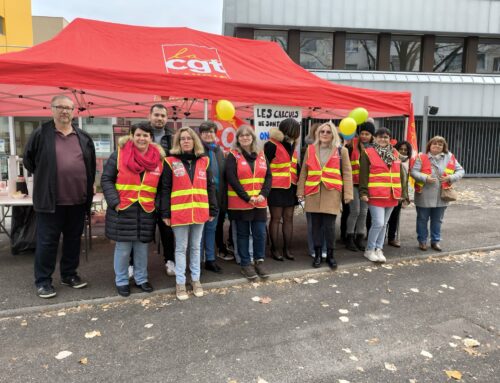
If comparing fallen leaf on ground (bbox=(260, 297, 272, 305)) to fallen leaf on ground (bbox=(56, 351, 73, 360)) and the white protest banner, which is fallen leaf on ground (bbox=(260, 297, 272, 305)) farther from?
the white protest banner

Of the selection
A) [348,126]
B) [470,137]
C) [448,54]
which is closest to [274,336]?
[348,126]

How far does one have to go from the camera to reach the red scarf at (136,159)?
375 cm

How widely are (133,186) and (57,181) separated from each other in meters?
0.76

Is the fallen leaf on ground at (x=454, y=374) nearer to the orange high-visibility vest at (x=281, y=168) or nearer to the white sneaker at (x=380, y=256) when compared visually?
the white sneaker at (x=380, y=256)

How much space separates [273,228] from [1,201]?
3592 millimetres

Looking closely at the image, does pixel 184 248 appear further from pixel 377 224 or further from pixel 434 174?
pixel 434 174

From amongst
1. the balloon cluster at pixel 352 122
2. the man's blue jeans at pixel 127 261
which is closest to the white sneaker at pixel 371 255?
the balloon cluster at pixel 352 122

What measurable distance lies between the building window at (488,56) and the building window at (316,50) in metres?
6.62

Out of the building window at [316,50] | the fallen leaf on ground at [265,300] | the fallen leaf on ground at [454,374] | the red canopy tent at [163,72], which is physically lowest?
the fallen leaf on ground at [454,374]

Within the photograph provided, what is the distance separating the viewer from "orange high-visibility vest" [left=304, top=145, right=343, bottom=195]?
477 cm

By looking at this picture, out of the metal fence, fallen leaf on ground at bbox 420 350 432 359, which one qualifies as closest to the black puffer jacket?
fallen leaf on ground at bbox 420 350 432 359

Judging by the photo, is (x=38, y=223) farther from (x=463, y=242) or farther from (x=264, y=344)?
(x=463, y=242)

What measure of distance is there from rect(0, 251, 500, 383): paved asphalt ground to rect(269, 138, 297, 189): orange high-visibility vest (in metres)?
1.22

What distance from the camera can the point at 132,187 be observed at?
3775 mm
